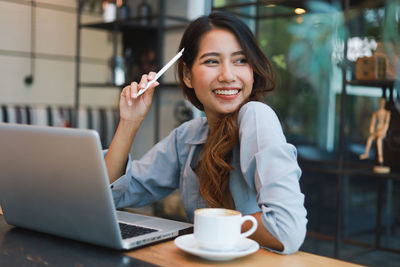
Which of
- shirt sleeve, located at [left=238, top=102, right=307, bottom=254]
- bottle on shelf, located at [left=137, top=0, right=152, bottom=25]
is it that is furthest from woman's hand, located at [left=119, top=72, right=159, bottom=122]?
bottle on shelf, located at [left=137, top=0, right=152, bottom=25]

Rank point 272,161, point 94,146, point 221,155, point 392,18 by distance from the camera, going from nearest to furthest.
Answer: point 94,146, point 272,161, point 221,155, point 392,18

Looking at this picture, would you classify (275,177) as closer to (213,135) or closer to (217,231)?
(217,231)

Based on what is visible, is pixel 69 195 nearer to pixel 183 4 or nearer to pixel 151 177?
pixel 151 177

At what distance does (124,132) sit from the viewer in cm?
136

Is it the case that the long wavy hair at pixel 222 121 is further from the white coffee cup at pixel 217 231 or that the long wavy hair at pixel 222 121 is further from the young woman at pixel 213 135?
the white coffee cup at pixel 217 231

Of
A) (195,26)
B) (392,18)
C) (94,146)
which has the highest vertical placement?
(392,18)

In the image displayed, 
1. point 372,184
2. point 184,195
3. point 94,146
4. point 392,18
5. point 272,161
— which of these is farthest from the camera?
point 372,184

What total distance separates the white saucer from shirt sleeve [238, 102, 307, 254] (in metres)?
0.11

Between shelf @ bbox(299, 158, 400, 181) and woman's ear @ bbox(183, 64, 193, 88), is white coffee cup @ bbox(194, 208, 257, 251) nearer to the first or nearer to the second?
woman's ear @ bbox(183, 64, 193, 88)

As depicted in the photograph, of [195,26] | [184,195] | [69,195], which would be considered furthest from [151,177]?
[69,195]

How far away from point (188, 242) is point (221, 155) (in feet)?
1.39

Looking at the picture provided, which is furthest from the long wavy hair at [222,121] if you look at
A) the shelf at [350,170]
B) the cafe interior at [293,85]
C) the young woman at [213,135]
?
the cafe interior at [293,85]

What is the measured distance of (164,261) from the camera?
81 cm

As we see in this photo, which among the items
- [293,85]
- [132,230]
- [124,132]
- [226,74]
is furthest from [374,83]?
[132,230]
